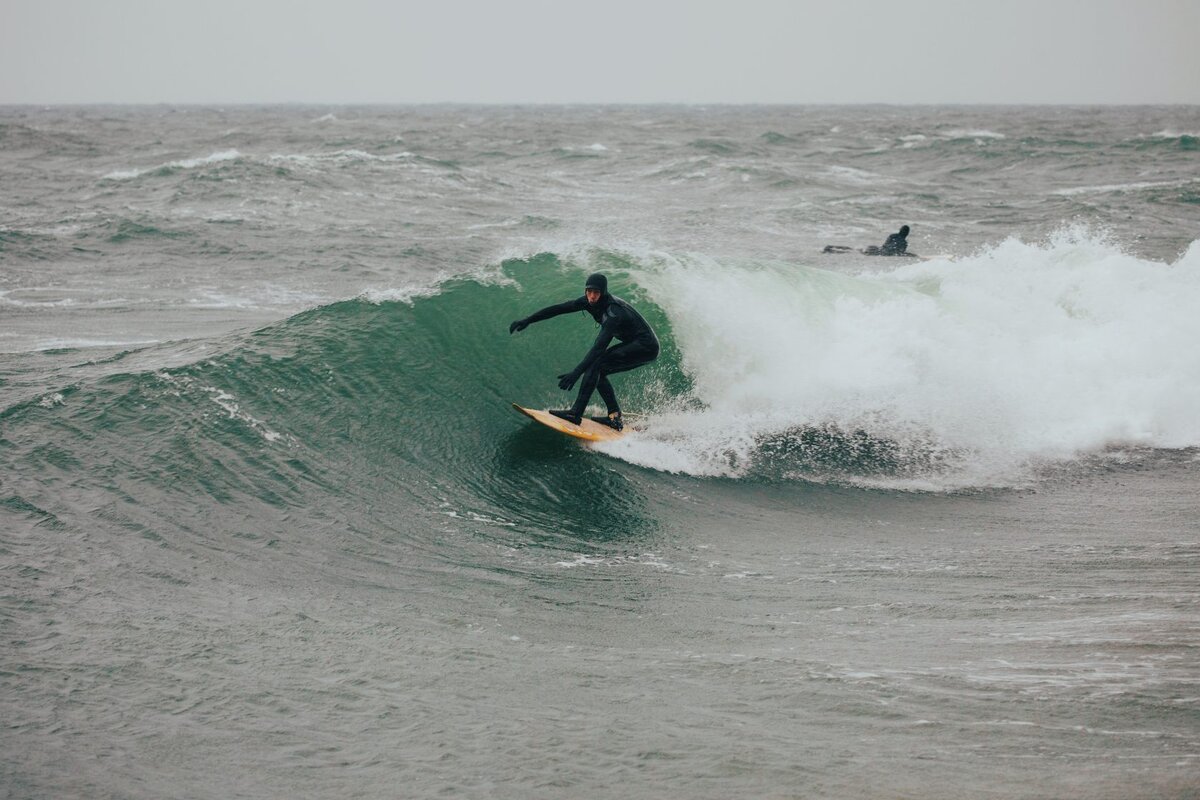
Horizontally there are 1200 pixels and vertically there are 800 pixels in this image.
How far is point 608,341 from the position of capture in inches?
349

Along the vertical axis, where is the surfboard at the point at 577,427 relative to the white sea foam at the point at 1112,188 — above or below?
below

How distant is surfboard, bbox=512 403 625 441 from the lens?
917 cm

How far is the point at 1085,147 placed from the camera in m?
51.8

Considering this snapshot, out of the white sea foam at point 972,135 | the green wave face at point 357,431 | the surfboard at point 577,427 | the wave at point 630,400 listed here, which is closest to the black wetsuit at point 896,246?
the wave at point 630,400

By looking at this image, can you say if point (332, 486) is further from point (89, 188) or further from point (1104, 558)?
point (89, 188)

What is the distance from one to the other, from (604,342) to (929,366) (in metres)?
3.84

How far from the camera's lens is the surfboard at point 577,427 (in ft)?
30.1

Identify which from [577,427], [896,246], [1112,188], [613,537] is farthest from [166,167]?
[613,537]

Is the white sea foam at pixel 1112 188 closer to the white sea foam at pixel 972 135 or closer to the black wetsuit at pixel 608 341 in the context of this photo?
the white sea foam at pixel 972 135

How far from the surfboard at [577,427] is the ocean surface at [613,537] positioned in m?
0.15

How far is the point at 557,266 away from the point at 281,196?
62.5 feet

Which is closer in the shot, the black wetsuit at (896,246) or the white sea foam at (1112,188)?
the black wetsuit at (896,246)

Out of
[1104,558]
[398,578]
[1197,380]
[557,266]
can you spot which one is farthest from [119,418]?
[1197,380]

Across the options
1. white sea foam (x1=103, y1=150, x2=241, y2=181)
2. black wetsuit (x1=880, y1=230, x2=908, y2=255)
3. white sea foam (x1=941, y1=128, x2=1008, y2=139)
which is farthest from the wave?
white sea foam (x1=941, y1=128, x2=1008, y2=139)
